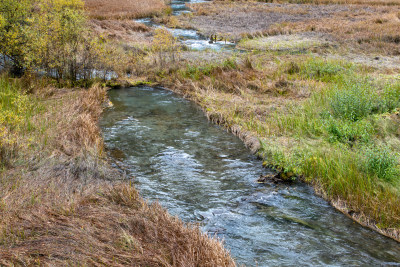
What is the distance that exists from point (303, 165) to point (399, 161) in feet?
5.99

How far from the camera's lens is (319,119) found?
9.97m

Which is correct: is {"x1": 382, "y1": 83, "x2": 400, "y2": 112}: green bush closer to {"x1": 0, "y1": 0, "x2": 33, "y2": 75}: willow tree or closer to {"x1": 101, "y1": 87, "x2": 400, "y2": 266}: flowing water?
{"x1": 101, "y1": 87, "x2": 400, "y2": 266}: flowing water

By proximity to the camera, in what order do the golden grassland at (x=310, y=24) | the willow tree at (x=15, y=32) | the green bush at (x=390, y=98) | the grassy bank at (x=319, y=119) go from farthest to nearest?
the golden grassland at (x=310, y=24)
the willow tree at (x=15, y=32)
the green bush at (x=390, y=98)
the grassy bank at (x=319, y=119)

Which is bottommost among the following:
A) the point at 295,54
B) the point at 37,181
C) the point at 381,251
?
the point at 381,251

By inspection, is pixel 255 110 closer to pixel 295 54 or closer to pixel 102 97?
pixel 102 97

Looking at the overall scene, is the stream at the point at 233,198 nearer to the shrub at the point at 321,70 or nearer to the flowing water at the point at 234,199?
the flowing water at the point at 234,199

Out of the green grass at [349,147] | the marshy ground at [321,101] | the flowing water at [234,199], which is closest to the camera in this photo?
the flowing water at [234,199]

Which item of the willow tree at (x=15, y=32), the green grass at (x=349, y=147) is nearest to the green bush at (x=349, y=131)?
the green grass at (x=349, y=147)

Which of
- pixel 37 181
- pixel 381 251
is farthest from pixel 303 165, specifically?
pixel 37 181

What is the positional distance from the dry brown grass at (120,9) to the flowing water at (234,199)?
2519cm

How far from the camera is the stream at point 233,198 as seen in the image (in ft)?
17.4

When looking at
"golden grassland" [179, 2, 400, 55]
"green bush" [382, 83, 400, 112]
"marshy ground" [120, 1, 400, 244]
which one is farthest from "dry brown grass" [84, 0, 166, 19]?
"green bush" [382, 83, 400, 112]

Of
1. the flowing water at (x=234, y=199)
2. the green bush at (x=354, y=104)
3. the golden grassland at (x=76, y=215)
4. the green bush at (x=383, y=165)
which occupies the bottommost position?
the flowing water at (x=234, y=199)

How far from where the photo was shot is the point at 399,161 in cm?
720
